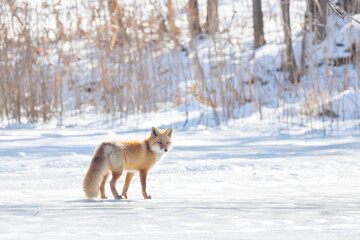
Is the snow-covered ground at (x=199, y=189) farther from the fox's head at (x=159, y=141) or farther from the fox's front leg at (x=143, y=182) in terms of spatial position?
the fox's head at (x=159, y=141)

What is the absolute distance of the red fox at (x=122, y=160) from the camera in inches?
160

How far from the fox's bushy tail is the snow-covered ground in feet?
0.33

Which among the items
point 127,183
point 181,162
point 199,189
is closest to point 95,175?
point 127,183

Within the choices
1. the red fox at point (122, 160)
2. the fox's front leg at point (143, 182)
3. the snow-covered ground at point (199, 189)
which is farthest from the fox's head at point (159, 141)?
the snow-covered ground at point (199, 189)

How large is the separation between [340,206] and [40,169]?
3.33 meters

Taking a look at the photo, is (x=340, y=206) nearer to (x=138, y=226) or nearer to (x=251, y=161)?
(x=138, y=226)

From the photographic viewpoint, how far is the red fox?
405 cm

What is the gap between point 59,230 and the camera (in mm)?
2758

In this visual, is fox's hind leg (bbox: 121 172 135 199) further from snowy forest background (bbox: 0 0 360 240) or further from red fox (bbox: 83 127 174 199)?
snowy forest background (bbox: 0 0 360 240)

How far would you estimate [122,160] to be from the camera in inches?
166

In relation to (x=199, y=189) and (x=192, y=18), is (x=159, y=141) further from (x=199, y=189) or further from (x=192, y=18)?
(x=192, y=18)

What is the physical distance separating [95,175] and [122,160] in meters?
0.26

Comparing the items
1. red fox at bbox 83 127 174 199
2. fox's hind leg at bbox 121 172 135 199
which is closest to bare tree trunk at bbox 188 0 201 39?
red fox at bbox 83 127 174 199

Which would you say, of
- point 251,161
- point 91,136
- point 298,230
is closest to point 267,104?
point 91,136
